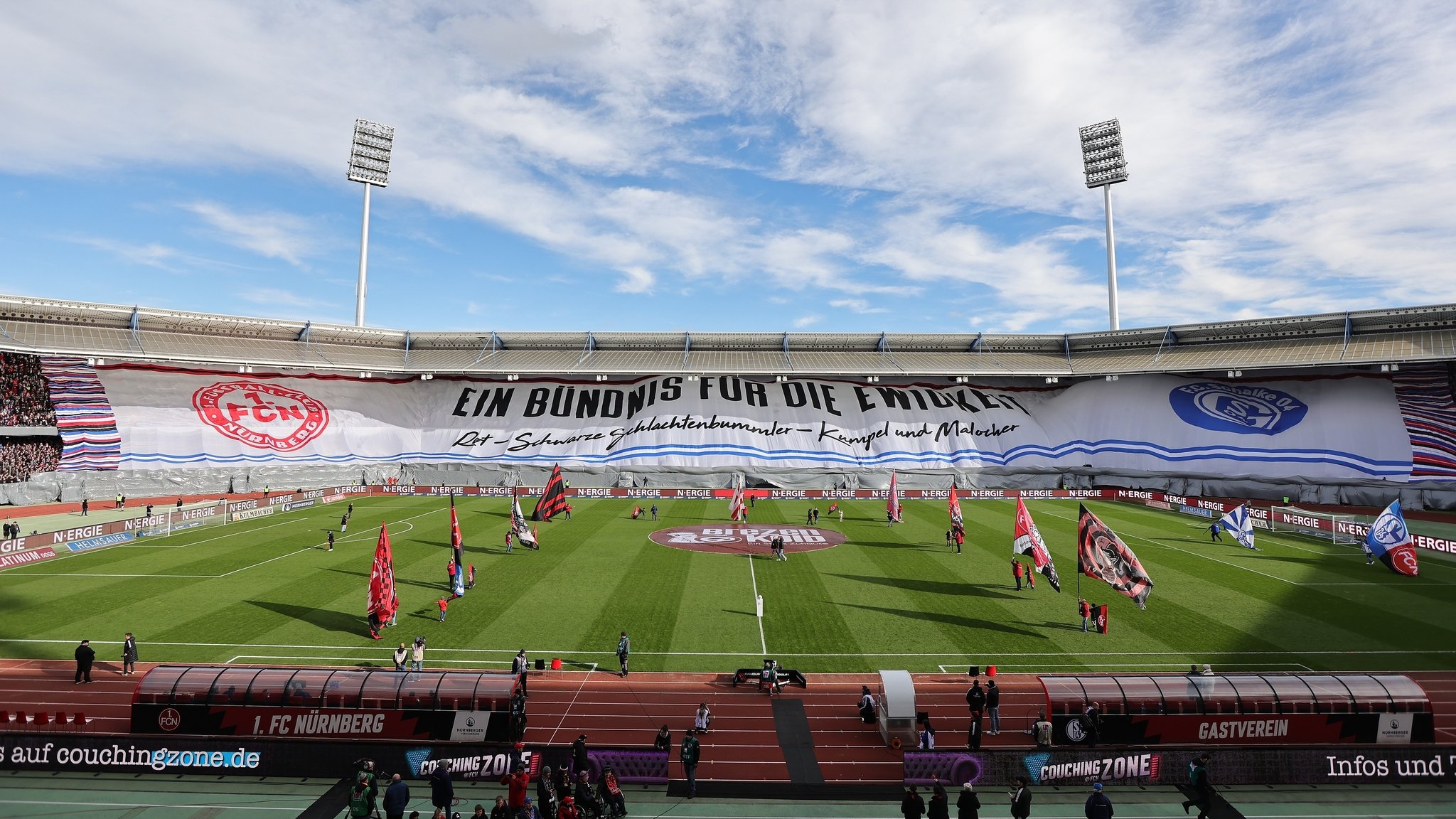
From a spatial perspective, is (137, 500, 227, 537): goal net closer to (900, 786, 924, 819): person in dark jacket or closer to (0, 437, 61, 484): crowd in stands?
(0, 437, 61, 484): crowd in stands

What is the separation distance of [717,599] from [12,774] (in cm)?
2107

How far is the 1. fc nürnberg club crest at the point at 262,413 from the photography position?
66375 mm

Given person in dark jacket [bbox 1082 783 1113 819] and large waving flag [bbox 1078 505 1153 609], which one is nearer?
person in dark jacket [bbox 1082 783 1113 819]

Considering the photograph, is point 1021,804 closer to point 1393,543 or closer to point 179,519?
point 1393,543

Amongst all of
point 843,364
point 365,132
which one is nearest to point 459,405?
point 365,132

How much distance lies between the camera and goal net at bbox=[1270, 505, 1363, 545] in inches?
1722

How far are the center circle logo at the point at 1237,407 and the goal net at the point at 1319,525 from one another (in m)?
15.8

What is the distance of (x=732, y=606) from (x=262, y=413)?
2305 inches

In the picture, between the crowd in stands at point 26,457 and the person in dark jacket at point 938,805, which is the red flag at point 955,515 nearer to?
the person in dark jacket at point 938,805

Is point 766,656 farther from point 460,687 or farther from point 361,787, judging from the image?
point 361,787

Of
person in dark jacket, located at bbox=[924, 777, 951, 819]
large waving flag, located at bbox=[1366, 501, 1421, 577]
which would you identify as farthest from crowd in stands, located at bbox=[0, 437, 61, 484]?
large waving flag, located at bbox=[1366, 501, 1421, 577]

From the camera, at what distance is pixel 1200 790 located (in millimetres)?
15539

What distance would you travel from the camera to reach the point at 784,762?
17.8 metres

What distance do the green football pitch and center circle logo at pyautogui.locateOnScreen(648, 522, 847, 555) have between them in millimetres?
1277
